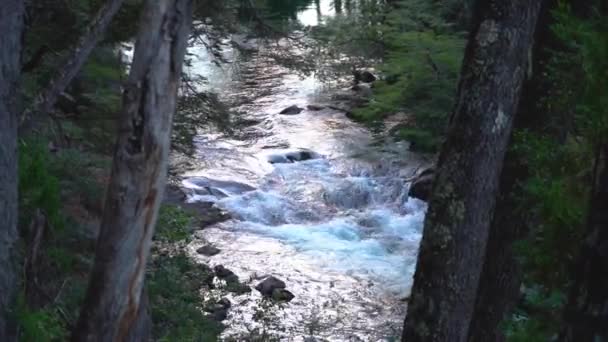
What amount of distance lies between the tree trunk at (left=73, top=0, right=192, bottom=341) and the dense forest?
11 mm

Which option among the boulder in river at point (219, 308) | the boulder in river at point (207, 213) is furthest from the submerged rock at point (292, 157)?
the boulder in river at point (219, 308)

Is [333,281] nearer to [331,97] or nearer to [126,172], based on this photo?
[126,172]

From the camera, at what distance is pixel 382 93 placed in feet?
49.3

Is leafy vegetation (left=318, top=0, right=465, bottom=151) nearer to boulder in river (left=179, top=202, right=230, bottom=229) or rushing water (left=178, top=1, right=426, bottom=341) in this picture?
rushing water (left=178, top=1, right=426, bottom=341)

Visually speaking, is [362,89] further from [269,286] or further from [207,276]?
[207,276]

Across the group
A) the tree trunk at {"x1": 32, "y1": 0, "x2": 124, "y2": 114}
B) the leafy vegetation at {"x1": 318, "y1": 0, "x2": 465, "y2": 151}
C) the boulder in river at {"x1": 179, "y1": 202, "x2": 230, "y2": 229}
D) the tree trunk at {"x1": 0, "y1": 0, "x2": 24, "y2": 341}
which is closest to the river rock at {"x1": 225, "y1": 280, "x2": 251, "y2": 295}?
the boulder in river at {"x1": 179, "y1": 202, "x2": 230, "y2": 229}

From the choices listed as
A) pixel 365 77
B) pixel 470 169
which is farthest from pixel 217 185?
pixel 470 169

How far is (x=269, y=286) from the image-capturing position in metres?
11.5

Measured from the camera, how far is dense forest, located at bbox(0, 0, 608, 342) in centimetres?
435

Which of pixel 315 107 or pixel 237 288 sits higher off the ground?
pixel 315 107

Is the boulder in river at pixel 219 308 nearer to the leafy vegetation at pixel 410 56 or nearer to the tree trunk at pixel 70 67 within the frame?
the leafy vegetation at pixel 410 56

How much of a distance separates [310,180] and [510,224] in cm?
1066

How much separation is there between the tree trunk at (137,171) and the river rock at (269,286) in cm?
672

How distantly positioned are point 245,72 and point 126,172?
17.6m
